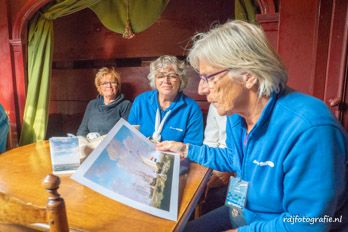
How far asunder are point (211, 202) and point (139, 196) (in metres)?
1.24

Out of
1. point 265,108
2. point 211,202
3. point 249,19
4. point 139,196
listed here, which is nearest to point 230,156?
point 265,108

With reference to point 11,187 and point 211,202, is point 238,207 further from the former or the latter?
point 211,202

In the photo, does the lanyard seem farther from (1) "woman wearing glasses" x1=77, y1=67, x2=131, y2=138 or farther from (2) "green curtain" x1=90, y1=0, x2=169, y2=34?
(2) "green curtain" x1=90, y1=0, x2=169, y2=34

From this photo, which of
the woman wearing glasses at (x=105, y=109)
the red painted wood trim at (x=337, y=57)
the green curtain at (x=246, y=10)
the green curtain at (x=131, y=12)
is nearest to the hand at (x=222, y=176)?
the red painted wood trim at (x=337, y=57)

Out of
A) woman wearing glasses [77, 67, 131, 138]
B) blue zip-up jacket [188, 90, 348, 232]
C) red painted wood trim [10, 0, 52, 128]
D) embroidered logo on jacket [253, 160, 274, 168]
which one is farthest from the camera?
red painted wood trim [10, 0, 52, 128]

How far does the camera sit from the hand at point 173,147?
3.43ft

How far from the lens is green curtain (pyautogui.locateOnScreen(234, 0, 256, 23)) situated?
178cm

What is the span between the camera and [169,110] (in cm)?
161

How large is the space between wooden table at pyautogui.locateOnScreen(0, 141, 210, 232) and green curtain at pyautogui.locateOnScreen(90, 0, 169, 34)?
1.53 meters

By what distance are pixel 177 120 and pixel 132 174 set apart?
0.83 m

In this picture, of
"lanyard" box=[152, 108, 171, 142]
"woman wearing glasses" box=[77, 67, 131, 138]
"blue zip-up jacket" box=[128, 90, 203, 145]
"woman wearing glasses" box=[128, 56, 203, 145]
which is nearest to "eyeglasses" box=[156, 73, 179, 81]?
"woman wearing glasses" box=[128, 56, 203, 145]

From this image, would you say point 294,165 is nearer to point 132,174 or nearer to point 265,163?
point 265,163

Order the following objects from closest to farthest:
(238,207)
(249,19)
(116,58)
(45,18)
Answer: (238,207), (249,19), (45,18), (116,58)

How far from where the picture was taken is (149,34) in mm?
2650
